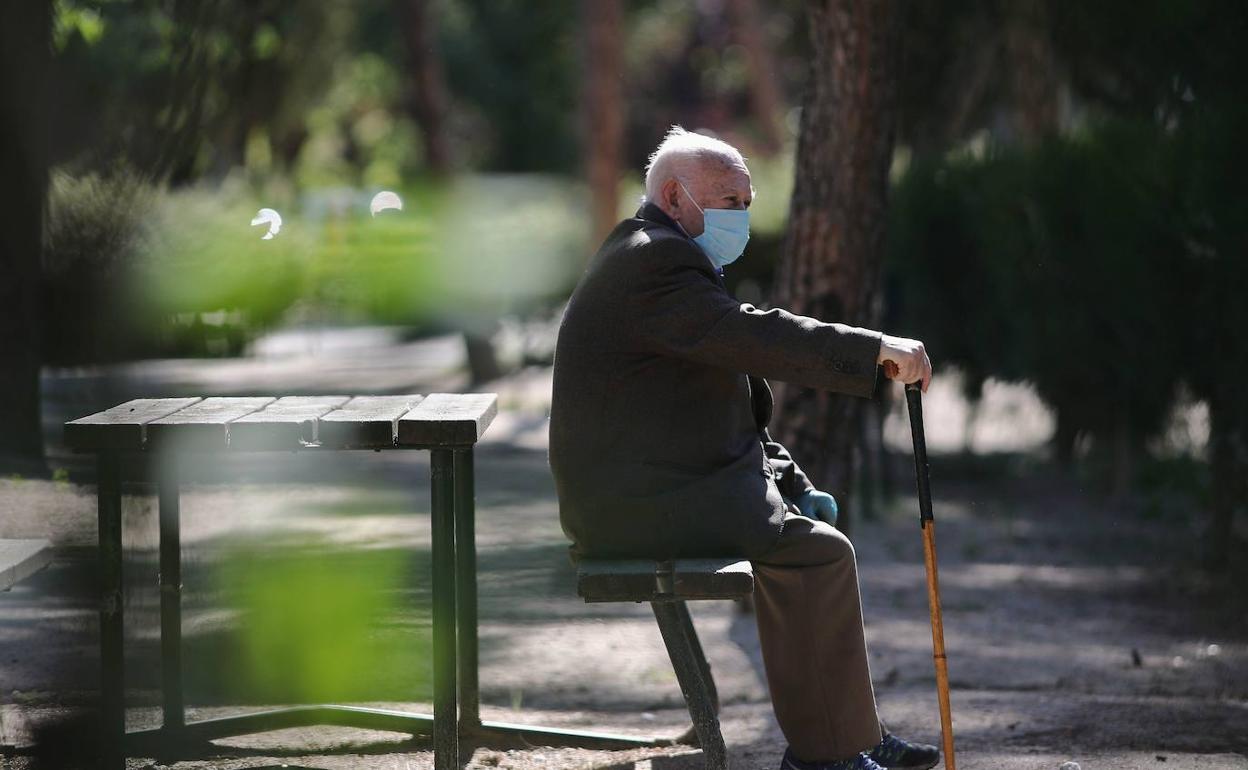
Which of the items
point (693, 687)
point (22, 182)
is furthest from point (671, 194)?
point (22, 182)

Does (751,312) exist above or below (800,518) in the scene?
above

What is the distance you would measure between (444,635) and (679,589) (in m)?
0.63

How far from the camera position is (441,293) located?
22.6m

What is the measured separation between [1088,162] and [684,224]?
561 centimetres

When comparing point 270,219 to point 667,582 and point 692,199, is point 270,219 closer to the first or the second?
point 692,199

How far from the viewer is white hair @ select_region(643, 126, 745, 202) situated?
424 cm

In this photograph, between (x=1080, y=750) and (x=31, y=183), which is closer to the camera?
(x=1080, y=750)

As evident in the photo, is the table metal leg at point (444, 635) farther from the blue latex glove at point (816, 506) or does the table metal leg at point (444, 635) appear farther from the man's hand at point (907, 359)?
the man's hand at point (907, 359)

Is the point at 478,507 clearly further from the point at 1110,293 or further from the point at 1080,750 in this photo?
the point at 1080,750

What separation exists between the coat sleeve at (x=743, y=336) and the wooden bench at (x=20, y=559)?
1544 mm

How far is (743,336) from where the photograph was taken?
3.97 metres

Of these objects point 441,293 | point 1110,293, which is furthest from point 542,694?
point 441,293

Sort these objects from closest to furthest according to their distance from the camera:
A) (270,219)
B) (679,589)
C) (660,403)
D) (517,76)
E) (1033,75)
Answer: (679,589) < (660,403) < (270,219) < (1033,75) < (517,76)

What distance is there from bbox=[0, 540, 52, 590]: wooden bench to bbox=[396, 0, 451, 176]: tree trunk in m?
19.1
